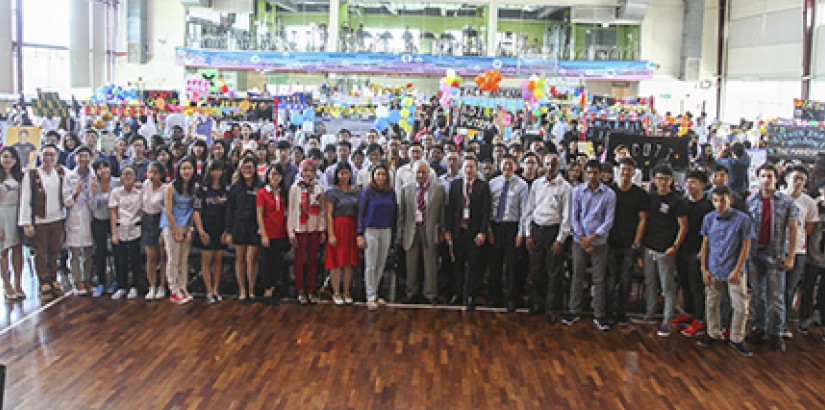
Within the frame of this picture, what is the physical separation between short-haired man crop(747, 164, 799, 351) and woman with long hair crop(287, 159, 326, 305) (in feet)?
12.5

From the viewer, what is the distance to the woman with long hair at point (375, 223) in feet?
22.9

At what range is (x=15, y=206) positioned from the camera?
6.96m

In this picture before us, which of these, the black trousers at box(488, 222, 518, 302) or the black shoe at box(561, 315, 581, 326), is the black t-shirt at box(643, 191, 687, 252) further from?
the black trousers at box(488, 222, 518, 302)

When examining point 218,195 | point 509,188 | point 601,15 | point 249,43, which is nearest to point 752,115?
point 601,15

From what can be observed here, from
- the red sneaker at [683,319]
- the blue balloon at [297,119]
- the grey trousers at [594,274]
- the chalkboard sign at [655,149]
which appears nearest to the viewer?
the grey trousers at [594,274]

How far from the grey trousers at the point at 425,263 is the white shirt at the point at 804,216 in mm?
3147

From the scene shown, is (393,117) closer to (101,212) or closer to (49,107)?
(101,212)

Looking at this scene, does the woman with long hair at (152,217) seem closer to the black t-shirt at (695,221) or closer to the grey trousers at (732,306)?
the black t-shirt at (695,221)

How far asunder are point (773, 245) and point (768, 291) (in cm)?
42

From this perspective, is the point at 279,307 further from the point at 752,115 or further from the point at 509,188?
the point at 752,115

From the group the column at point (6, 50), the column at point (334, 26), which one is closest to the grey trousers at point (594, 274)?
the column at point (6, 50)

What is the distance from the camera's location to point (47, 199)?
698 cm

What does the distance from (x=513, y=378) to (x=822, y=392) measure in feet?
7.24

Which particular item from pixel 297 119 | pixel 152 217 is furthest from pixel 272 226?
pixel 297 119
